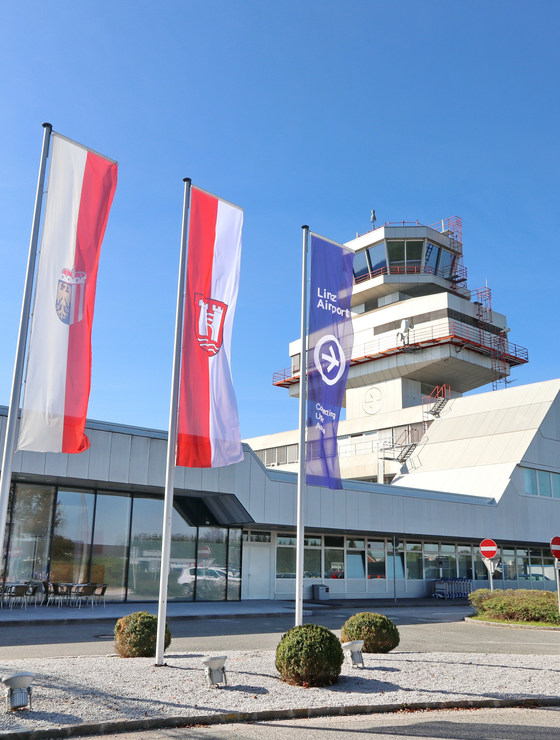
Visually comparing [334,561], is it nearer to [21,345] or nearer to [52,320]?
[52,320]

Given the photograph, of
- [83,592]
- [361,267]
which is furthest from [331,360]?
[361,267]

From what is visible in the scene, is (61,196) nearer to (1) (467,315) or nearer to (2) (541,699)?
(2) (541,699)

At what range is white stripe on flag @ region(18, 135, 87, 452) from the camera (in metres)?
9.69

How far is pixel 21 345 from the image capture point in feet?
31.8

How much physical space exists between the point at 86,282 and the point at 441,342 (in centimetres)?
3537

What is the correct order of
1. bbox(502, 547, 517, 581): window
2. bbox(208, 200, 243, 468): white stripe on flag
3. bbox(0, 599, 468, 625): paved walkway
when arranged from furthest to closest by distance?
bbox(502, 547, 517, 581): window → bbox(0, 599, 468, 625): paved walkway → bbox(208, 200, 243, 468): white stripe on flag

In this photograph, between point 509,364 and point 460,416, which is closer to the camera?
point 460,416

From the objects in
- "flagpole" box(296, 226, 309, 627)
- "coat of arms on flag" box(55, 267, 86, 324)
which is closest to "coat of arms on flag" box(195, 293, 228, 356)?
"flagpole" box(296, 226, 309, 627)

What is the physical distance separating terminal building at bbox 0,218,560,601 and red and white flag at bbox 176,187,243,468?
10466mm

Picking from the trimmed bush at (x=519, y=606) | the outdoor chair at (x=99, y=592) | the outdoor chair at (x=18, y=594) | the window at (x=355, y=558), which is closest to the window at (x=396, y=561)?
the window at (x=355, y=558)

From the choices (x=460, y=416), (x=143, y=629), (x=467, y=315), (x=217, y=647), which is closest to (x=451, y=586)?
(x=460, y=416)

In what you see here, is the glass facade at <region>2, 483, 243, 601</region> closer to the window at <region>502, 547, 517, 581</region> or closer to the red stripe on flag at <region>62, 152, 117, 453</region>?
the red stripe on flag at <region>62, 152, 117, 453</region>

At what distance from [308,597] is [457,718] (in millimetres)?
21802

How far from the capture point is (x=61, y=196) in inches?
407
